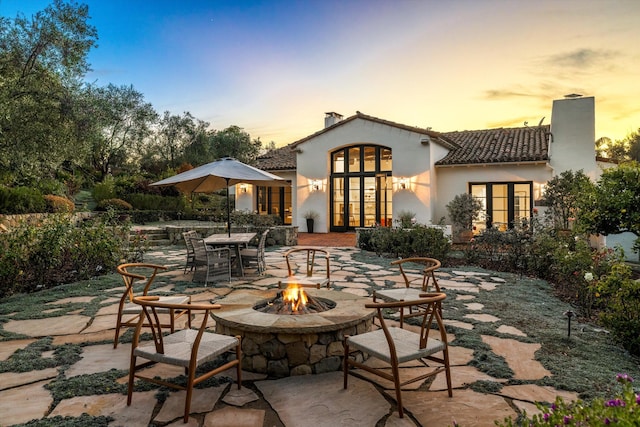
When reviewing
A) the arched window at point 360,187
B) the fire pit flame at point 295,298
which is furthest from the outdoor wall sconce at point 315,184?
the fire pit flame at point 295,298

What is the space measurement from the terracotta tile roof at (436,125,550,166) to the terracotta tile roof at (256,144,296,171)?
6809 mm

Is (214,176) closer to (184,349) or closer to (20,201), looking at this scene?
(184,349)

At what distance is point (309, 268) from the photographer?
816 cm

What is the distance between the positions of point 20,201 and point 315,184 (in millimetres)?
10609

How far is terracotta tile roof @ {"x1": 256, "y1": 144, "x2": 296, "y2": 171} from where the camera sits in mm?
18641

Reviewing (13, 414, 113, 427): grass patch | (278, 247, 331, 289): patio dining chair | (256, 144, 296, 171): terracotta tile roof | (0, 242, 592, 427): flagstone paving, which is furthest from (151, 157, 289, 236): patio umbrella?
(256, 144, 296, 171): terracotta tile roof

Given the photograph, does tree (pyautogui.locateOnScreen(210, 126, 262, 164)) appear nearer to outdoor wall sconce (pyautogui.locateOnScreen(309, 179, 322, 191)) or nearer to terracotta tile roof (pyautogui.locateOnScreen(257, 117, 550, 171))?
terracotta tile roof (pyautogui.locateOnScreen(257, 117, 550, 171))

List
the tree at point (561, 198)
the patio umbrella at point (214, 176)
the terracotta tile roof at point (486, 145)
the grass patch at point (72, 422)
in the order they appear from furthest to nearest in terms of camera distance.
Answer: the terracotta tile roof at point (486, 145) → the tree at point (561, 198) → the patio umbrella at point (214, 176) → the grass patch at point (72, 422)

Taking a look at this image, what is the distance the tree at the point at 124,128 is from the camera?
24406mm

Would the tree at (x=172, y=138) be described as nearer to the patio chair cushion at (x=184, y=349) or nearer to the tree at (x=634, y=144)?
the patio chair cushion at (x=184, y=349)

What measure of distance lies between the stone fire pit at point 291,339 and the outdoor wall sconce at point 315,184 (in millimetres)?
13679

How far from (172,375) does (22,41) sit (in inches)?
489

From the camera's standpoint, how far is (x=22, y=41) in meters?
11.4

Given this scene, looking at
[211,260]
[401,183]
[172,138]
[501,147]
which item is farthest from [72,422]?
[172,138]
